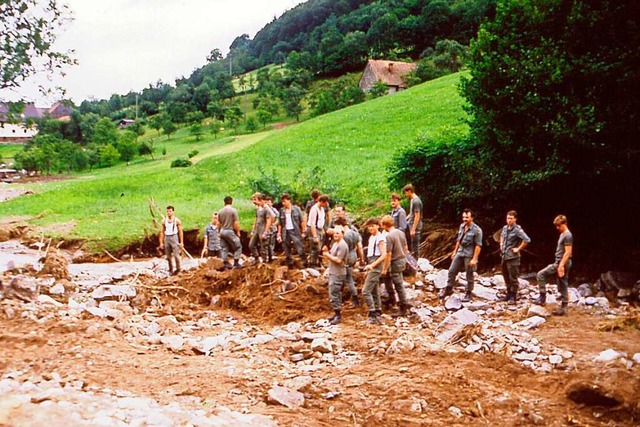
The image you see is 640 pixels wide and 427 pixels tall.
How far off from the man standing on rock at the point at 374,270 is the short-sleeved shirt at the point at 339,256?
47 centimetres

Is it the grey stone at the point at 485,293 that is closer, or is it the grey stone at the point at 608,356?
the grey stone at the point at 608,356

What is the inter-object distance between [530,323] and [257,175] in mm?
19590

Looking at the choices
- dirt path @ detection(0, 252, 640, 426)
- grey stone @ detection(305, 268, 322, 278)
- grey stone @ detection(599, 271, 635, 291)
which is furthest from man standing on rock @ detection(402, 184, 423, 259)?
grey stone @ detection(599, 271, 635, 291)

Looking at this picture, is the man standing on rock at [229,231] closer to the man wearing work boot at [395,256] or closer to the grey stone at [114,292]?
the grey stone at [114,292]

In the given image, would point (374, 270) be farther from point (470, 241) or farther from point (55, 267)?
point (55, 267)

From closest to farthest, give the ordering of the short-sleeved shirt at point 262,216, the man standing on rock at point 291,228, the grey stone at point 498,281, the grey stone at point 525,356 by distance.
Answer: the grey stone at point 525,356
the grey stone at point 498,281
the man standing on rock at point 291,228
the short-sleeved shirt at point 262,216

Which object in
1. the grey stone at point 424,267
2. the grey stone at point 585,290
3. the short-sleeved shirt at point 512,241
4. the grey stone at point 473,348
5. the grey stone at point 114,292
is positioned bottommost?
the grey stone at point 585,290

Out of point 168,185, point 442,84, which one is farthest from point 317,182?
point 442,84

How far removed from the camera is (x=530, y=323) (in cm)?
1104

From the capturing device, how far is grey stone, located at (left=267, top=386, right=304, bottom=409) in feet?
26.3

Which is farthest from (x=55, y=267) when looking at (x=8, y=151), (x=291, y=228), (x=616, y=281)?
(x=8, y=151)

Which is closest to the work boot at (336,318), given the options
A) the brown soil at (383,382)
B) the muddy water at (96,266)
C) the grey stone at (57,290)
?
the brown soil at (383,382)

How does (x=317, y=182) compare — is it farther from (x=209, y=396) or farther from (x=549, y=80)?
(x=209, y=396)

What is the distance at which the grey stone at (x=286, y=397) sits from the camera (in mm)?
8031
